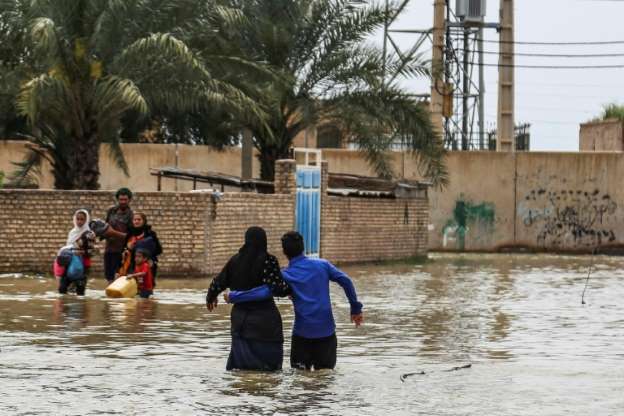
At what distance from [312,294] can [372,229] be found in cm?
2154

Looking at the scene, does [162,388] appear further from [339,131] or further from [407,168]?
[407,168]

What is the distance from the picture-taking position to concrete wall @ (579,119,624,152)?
150 ft

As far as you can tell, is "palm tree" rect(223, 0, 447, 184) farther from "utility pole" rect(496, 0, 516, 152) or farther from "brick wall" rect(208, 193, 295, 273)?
"utility pole" rect(496, 0, 516, 152)

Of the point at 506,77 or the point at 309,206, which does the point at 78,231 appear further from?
the point at 506,77

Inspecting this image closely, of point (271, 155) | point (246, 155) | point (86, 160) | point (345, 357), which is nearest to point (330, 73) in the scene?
point (271, 155)

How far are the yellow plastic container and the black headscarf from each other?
26.9ft

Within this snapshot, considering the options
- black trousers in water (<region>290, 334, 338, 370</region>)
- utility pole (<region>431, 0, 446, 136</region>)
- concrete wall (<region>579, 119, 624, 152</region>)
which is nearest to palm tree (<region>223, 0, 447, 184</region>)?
utility pole (<region>431, 0, 446, 136</region>)

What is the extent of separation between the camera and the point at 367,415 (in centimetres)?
1003

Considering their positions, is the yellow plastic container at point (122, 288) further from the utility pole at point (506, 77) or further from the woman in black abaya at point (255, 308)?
the utility pole at point (506, 77)

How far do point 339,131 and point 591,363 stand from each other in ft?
66.9

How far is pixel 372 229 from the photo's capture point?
3359cm

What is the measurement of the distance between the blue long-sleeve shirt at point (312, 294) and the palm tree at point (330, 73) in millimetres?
18453

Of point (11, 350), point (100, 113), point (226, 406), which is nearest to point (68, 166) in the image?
point (100, 113)

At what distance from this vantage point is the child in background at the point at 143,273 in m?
19.9
